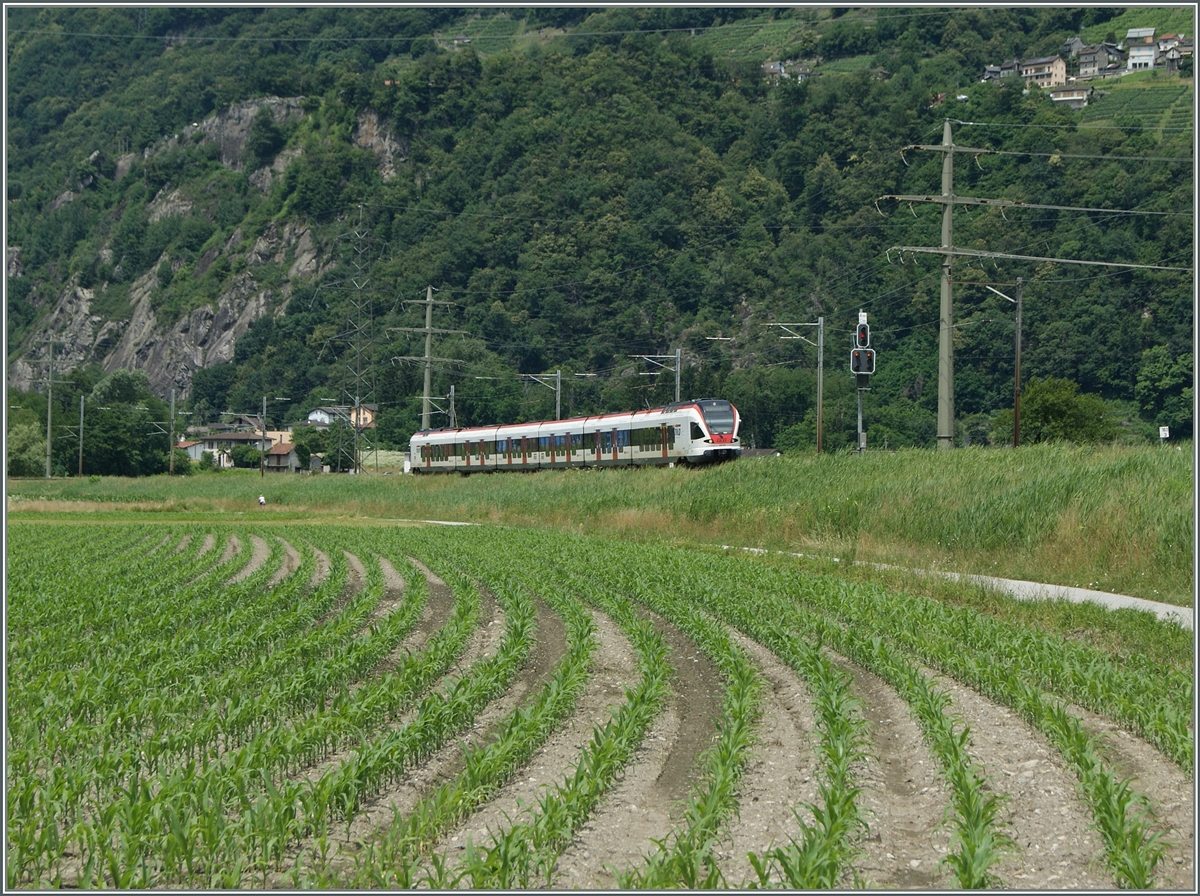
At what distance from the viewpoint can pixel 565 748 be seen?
949 cm

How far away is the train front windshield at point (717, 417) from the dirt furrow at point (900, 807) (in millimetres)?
38117

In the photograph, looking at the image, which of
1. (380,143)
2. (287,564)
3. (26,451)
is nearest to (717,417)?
(287,564)

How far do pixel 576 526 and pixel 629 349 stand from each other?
237 ft

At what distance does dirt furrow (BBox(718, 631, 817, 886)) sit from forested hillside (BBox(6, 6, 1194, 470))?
28985 millimetres

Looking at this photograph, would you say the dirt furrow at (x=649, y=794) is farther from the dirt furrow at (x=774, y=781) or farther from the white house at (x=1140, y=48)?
the white house at (x=1140, y=48)

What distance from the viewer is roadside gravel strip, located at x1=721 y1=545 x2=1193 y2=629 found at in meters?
15.3

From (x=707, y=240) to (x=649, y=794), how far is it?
113544 mm

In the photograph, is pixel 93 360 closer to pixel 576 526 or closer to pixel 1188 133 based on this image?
pixel 1188 133

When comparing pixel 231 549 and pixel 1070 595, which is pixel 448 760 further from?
pixel 231 549

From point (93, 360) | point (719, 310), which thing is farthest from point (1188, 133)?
point (93, 360)

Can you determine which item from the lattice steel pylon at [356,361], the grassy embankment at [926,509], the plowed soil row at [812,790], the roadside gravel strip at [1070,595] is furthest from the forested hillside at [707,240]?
the plowed soil row at [812,790]

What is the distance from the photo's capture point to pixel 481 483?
55188mm

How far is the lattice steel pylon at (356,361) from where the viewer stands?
9144 cm

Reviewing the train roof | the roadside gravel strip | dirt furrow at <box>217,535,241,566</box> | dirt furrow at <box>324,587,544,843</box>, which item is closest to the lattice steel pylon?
the train roof
